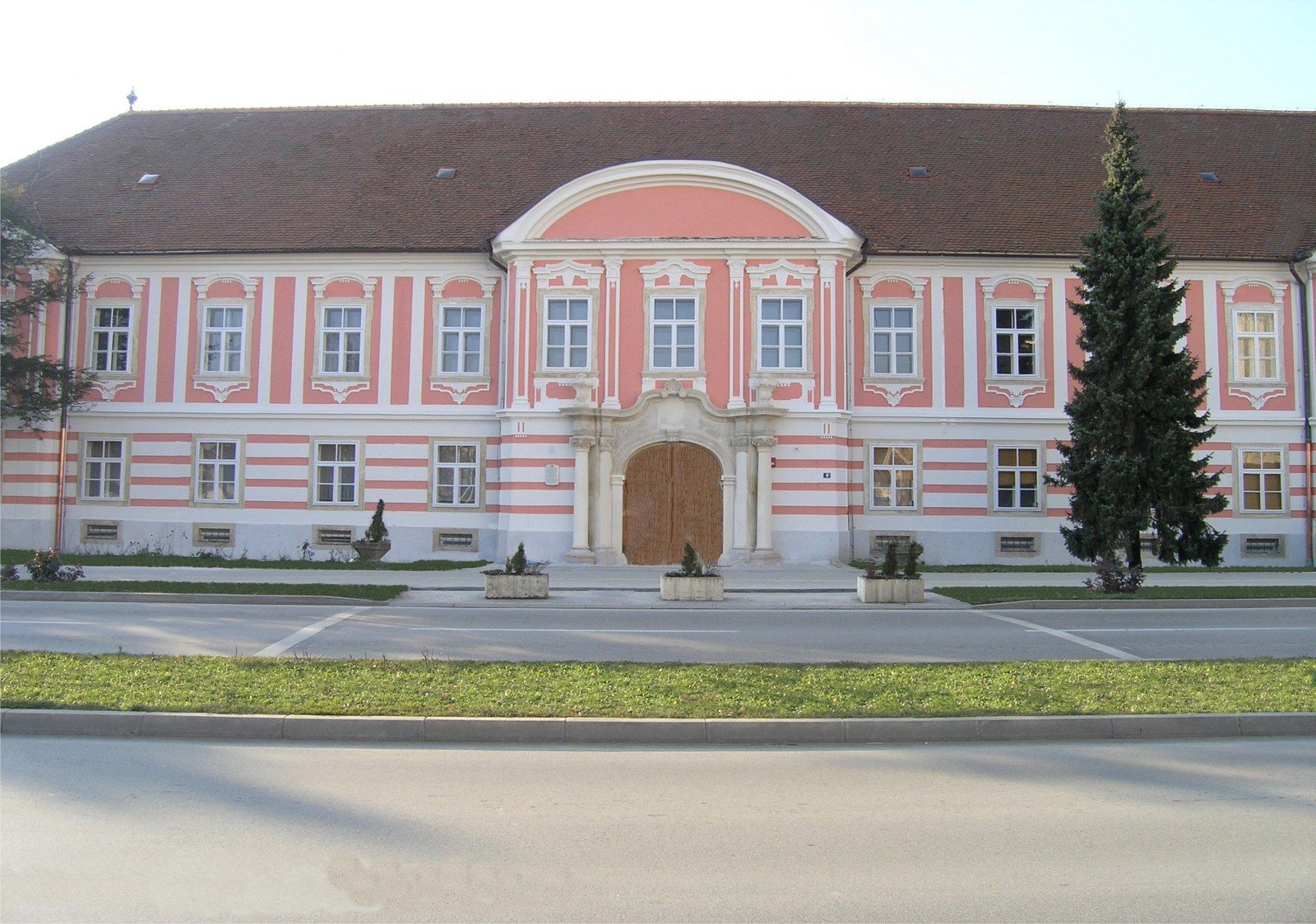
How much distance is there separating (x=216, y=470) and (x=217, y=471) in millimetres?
32

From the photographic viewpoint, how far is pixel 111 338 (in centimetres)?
2848

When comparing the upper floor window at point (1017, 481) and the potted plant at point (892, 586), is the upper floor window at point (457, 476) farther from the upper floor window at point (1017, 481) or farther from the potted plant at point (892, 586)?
the upper floor window at point (1017, 481)

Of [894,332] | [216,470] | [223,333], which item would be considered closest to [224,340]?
[223,333]

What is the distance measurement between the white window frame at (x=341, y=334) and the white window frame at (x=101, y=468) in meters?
5.85

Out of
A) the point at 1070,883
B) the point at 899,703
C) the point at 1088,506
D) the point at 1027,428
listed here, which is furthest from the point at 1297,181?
the point at 1070,883

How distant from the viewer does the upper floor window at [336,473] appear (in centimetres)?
2766

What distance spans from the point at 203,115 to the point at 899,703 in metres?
33.1

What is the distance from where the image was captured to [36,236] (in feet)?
88.6

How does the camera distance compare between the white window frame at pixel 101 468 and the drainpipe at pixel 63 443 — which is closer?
the drainpipe at pixel 63 443

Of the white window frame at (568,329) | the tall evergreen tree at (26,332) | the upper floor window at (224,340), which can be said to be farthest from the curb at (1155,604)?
the tall evergreen tree at (26,332)

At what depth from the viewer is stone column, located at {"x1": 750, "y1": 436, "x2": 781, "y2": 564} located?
2486 cm

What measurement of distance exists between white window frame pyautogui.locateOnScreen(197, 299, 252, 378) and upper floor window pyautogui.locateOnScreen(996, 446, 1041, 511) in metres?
20.6

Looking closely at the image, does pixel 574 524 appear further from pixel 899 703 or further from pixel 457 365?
pixel 899 703

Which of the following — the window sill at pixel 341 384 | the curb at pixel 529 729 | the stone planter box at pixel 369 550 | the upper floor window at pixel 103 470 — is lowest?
the curb at pixel 529 729
